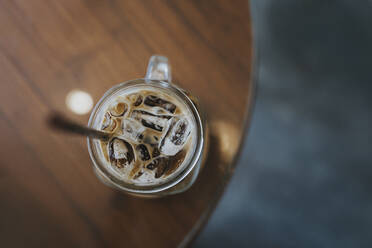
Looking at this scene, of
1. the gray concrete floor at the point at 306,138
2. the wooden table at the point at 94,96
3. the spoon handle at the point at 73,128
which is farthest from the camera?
the gray concrete floor at the point at 306,138

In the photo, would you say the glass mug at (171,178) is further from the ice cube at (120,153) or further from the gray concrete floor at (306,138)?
the gray concrete floor at (306,138)

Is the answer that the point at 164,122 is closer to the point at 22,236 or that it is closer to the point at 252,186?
the point at 22,236

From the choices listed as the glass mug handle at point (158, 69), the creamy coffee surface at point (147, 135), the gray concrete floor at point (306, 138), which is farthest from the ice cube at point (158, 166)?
the gray concrete floor at point (306, 138)

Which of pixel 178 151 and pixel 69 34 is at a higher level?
pixel 69 34

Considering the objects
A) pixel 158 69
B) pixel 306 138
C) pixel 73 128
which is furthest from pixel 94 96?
pixel 306 138

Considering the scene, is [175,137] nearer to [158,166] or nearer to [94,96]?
[158,166]

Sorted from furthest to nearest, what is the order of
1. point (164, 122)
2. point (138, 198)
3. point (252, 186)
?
point (252, 186)
point (138, 198)
point (164, 122)

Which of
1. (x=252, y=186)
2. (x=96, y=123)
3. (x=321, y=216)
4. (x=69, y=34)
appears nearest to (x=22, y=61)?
(x=69, y=34)
